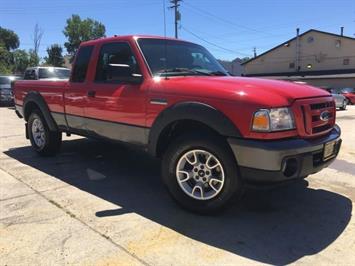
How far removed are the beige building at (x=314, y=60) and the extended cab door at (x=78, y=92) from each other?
40321 millimetres

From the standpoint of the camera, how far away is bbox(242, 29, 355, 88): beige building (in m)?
46.6

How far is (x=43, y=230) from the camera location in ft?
13.2

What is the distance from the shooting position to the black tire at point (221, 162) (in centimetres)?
407

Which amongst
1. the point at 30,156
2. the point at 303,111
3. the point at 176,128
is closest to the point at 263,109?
the point at 303,111

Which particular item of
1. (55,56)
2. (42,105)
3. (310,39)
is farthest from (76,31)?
(42,105)

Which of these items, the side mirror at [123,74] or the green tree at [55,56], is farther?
the green tree at [55,56]

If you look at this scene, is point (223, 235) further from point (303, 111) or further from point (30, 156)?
point (30, 156)

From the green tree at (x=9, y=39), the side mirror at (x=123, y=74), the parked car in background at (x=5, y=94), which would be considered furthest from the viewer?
the green tree at (x=9, y=39)

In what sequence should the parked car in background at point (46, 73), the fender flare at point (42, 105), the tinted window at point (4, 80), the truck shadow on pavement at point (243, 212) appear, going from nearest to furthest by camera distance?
the truck shadow on pavement at point (243, 212), the fender flare at point (42, 105), the parked car in background at point (46, 73), the tinted window at point (4, 80)

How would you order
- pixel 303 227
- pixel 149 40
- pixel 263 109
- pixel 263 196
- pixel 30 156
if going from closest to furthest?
pixel 263 109 < pixel 303 227 < pixel 263 196 < pixel 149 40 < pixel 30 156

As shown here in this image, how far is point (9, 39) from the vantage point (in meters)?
104

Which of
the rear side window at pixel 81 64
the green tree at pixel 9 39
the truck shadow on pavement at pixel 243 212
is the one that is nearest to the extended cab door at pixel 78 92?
the rear side window at pixel 81 64

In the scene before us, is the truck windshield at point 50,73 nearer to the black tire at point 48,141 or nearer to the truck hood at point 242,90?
the black tire at point 48,141

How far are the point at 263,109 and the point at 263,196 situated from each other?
157 cm
